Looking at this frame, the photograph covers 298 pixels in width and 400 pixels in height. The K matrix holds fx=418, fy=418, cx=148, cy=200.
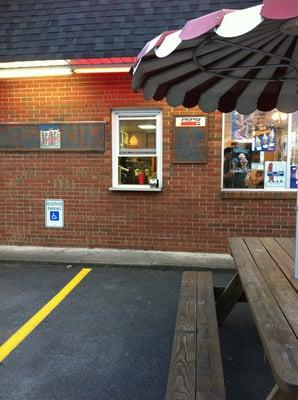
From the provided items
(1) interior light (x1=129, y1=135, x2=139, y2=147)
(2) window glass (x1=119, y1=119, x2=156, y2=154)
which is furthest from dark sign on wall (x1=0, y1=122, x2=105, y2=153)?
(1) interior light (x1=129, y1=135, x2=139, y2=147)

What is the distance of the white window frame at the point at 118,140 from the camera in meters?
7.02

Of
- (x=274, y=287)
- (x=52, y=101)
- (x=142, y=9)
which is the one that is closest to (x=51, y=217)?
(x=52, y=101)

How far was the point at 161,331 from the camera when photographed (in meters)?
4.21

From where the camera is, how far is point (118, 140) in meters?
7.20

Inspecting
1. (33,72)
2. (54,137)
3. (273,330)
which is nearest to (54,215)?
(54,137)

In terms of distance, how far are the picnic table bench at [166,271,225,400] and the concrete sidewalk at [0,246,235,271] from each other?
2503mm

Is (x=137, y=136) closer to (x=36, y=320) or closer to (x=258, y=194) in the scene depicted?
(x=258, y=194)

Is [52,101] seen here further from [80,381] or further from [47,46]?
[80,381]

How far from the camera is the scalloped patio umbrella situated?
2424 mm

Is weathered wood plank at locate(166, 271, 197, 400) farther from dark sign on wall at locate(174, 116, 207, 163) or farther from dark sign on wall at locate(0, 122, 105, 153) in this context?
dark sign on wall at locate(0, 122, 105, 153)

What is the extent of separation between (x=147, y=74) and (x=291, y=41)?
4.02 ft

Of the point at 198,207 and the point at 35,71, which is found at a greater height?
the point at 35,71

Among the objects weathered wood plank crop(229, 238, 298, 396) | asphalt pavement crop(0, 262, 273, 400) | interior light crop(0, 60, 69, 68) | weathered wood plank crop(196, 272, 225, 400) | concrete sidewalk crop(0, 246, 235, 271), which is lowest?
asphalt pavement crop(0, 262, 273, 400)

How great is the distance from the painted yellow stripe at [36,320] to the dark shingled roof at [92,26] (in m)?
3.37
